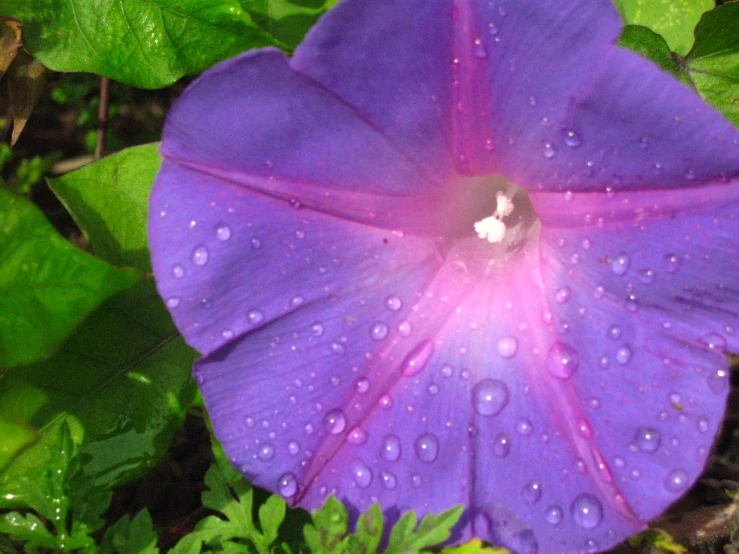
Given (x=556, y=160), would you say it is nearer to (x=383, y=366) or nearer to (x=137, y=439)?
(x=383, y=366)

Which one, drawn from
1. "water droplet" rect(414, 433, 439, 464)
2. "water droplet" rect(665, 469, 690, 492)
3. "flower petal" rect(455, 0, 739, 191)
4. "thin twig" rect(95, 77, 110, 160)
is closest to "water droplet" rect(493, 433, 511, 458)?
"water droplet" rect(414, 433, 439, 464)

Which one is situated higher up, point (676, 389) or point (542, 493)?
point (676, 389)

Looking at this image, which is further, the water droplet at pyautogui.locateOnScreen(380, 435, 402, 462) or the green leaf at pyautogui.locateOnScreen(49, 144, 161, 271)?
the green leaf at pyautogui.locateOnScreen(49, 144, 161, 271)

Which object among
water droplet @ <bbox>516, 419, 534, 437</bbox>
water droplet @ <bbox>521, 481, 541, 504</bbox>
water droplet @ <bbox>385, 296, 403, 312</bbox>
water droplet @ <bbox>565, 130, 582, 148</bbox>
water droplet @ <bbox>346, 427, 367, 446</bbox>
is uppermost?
water droplet @ <bbox>565, 130, 582, 148</bbox>

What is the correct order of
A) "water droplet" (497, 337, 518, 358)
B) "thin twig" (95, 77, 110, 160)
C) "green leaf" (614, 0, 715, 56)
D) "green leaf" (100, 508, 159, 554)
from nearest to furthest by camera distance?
1. "green leaf" (100, 508, 159, 554)
2. "water droplet" (497, 337, 518, 358)
3. "green leaf" (614, 0, 715, 56)
4. "thin twig" (95, 77, 110, 160)

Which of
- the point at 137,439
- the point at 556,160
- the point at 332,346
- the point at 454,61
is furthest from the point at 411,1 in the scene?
the point at 137,439

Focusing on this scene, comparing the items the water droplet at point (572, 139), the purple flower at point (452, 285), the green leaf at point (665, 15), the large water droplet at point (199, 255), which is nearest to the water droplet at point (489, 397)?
the purple flower at point (452, 285)

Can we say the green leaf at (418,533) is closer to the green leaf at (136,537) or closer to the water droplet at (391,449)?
the water droplet at (391,449)

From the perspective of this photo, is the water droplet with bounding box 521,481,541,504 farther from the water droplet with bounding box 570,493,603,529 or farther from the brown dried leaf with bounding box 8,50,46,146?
the brown dried leaf with bounding box 8,50,46,146
